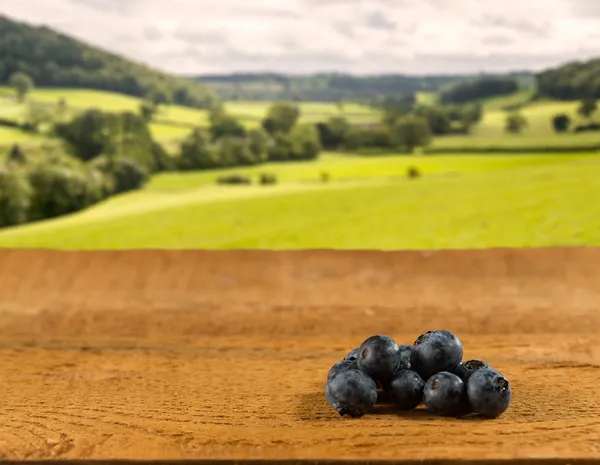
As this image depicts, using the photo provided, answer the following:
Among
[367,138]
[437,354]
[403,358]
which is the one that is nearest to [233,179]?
[367,138]

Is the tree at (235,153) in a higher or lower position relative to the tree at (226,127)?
lower

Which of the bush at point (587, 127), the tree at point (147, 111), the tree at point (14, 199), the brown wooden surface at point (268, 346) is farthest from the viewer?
the tree at point (147, 111)

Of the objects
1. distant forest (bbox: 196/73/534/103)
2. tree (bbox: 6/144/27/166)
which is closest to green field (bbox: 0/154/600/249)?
tree (bbox: 6/144/27/166)

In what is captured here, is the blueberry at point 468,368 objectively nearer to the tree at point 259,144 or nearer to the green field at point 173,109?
the tree at point 259,144

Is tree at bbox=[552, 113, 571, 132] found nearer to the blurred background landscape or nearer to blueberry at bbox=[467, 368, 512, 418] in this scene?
the blurred background landscape

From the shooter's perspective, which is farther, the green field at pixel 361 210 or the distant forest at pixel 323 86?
the distant forest at pixel 323 86

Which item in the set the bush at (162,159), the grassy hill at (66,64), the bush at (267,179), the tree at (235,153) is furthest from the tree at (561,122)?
the grassy hill at (66,64)
